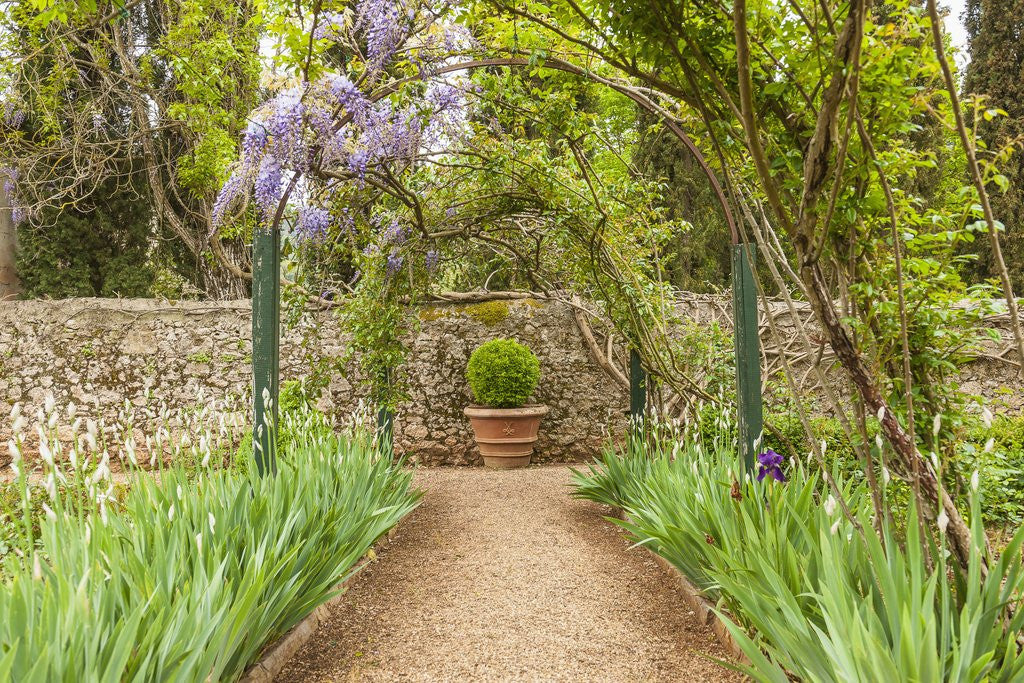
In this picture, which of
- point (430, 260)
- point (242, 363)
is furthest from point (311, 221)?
point (242, 363)

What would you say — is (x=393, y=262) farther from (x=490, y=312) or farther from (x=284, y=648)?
(x=284, y=648)

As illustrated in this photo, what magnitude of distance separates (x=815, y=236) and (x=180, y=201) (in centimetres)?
809

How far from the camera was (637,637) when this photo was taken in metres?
2.60

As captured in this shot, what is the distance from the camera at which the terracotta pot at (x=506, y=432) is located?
6.68 m

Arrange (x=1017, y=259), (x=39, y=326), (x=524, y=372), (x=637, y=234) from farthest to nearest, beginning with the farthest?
(x=1017, y=259), (x=39, y=326), (x=524, y=372), (x=637, y=234)

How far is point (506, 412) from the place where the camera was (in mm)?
6621

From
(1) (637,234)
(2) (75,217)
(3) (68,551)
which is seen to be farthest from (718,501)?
(2) (75,217)

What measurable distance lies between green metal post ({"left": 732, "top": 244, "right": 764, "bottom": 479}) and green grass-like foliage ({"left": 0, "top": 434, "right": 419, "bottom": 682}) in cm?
174

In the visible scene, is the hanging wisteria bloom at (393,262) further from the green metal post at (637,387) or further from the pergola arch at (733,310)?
the green metal post at (637,387)

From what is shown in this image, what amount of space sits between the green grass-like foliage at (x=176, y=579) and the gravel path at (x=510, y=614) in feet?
0.84

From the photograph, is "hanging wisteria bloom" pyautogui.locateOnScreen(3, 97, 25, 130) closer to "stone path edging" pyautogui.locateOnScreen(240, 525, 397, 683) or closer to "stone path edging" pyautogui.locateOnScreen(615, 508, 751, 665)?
"stone path edging" pyautogui.locateOnScreen(240, 525, 397, 683)

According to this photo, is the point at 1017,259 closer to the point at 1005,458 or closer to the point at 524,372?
the point at 1005,458

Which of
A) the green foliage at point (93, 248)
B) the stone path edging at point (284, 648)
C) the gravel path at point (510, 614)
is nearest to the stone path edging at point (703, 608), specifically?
the gravel path at point (510, 614)

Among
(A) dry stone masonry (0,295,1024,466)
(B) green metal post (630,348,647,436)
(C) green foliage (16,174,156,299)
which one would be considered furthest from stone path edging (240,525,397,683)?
(C) green foliage (16,174,156,299)
